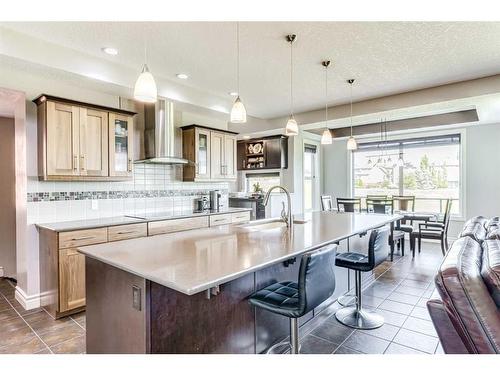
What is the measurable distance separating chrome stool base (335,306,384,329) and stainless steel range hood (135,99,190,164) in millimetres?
2755

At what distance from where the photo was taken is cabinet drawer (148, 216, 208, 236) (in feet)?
11.3

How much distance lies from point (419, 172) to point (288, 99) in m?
3.93

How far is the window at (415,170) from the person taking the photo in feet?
20.4

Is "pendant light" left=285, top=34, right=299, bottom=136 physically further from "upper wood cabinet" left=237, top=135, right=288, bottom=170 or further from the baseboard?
the baseboard

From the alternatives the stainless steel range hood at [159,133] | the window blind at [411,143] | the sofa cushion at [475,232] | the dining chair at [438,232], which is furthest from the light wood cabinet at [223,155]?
the window blind at [411,143]

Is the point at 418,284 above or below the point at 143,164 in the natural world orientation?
below

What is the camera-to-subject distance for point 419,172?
659 cm

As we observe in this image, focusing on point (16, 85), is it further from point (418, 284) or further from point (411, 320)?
point (418, 284)

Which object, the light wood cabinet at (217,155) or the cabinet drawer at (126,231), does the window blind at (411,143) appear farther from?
the cabinet drawer at (126,231)

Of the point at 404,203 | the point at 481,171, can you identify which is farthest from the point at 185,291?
the point at 481,171

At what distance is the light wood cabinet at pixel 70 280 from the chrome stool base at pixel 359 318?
8.20ft

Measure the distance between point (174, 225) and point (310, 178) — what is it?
14.6 ft

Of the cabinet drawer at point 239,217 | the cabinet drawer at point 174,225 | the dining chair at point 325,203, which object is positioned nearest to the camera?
the cabinet drawer at point 174,225

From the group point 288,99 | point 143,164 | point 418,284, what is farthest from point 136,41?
point 418,284
